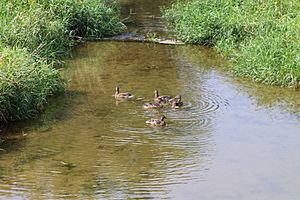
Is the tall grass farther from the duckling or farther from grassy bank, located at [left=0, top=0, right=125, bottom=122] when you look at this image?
the duckling

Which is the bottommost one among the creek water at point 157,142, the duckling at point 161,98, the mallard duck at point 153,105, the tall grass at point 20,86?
the creek water at point 157,142

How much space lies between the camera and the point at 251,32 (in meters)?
15.2

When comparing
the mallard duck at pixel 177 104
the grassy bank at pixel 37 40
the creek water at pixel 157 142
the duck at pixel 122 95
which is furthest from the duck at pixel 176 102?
the grassy bank at pixel 37 40

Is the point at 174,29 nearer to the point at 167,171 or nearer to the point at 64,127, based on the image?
the point at 64,127

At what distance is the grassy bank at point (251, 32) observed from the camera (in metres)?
12.9

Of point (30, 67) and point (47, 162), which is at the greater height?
point (30, 67)

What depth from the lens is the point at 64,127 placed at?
10469mm

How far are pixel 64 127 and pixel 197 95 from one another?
296 cm

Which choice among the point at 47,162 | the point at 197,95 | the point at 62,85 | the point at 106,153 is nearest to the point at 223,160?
the point at 106,153

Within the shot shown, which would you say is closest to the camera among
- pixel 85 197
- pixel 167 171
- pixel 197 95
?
pixel 85 197

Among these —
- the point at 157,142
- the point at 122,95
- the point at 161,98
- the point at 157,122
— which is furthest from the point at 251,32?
the point at 157,142

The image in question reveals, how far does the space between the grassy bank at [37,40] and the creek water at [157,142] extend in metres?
0.38

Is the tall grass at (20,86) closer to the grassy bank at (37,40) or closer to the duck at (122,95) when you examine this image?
the grassy bank at (37,40)

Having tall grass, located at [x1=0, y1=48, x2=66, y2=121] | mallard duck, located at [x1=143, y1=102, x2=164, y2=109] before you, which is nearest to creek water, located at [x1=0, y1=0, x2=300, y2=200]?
mallard duck, located at [x1=143, y1=102, x2=164, y2=109]
